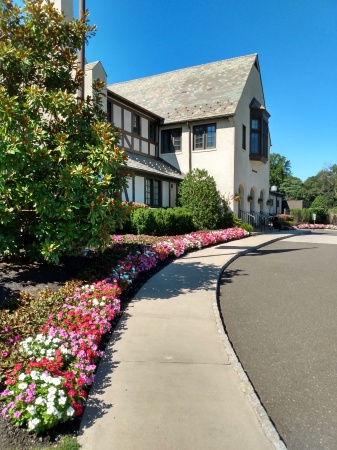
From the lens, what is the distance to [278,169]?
257ft

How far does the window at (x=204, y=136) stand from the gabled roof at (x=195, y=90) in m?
0.82

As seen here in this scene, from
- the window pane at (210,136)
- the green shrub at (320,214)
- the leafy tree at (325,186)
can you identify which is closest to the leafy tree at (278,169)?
the leafy tree at (325,186)

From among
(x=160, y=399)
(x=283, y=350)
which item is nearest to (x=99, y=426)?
(x=160, y=399)

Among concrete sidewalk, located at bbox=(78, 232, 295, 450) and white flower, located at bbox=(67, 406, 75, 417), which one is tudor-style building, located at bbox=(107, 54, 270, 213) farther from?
white flower, located at bbox=(67, 406, 75, 417)

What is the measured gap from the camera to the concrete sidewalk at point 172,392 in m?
2.45

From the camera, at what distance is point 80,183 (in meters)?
5.21

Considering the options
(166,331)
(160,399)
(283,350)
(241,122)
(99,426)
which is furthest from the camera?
(241,122)

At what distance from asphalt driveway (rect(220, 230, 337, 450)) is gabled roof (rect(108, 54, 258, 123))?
13.7m

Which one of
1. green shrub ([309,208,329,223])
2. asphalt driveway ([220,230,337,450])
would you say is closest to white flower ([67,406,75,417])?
asphalt driveway ([220,230,337,450])

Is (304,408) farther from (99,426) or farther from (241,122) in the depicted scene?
(241,122)

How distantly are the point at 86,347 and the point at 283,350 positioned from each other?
2.60m

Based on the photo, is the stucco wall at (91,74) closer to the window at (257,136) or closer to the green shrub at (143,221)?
the green shrub at (143,221)

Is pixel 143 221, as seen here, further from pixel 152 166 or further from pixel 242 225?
pixel 242 225

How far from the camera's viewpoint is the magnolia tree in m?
5.12
